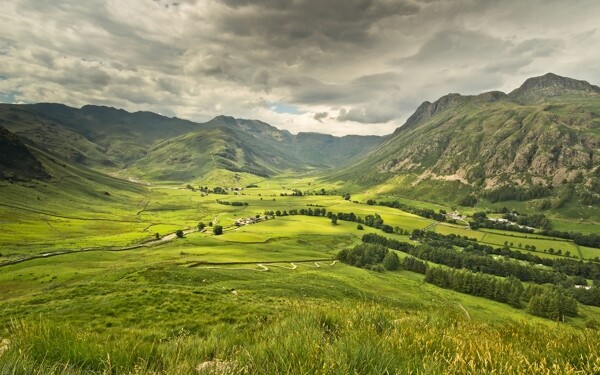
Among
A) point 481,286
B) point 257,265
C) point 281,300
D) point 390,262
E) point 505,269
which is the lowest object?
point 505,269

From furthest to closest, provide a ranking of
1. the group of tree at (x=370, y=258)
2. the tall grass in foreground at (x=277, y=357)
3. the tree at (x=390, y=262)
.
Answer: the tree at (x=390, y=262)
the group of tree at (x=370, y=258)
the tall grass in foreground at (x=277, y=357)

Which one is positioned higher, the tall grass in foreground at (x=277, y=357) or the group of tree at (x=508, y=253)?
the tall grass in foreground at (x=277, y=357)

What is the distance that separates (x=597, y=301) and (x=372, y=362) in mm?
156267

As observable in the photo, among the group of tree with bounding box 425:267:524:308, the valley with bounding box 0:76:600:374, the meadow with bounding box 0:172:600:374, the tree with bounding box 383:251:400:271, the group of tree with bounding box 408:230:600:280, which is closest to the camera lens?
the meadow with bounding box 0:172:600:374

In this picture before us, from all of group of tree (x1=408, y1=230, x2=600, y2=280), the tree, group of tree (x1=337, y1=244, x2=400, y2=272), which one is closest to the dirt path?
group of tree (x1=337, y1=244, x2=400, y2=272)

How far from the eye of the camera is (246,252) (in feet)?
393

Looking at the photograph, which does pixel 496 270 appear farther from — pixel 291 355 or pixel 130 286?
pixel 291 355

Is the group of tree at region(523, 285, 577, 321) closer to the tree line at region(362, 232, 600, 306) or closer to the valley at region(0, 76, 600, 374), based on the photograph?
the valley at region(0, 76, 600, 374)

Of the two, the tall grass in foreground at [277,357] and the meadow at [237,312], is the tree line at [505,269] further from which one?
the tall grass in foreground at [277,357]

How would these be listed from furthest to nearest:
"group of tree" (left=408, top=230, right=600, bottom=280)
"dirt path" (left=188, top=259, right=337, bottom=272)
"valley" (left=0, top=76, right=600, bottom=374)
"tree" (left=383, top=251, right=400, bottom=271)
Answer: "group of tree" (left=408, top=230, right=600, bottom=280)
"tree" (left=383, top=251, right=400, bottom=271)
"dirt path" (left=188, top=259, right=337, bottom=272)
"valley" (left=0, top=76, right=600, bottom=374)

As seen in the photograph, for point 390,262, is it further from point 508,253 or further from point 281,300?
point 281,300

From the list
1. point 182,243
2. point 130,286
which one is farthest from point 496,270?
point 130,286

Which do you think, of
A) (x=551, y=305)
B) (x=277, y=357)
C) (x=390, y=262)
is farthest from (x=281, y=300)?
(x=390, y=262)

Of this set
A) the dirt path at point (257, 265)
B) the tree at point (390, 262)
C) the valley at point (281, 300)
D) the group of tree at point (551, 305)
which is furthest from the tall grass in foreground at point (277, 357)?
the tree at point (390, 262)
